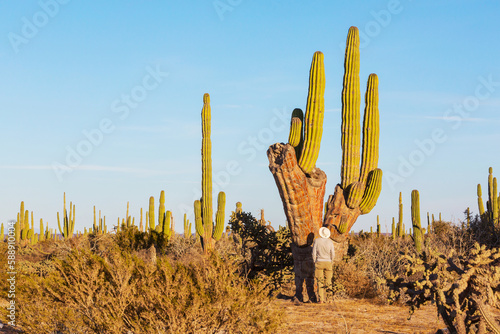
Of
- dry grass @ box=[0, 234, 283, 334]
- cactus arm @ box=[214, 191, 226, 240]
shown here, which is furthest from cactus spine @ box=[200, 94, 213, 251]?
dry grass @ box=[0, 234, 283, 334]

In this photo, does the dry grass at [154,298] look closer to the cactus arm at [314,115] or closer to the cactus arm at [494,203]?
the cactus arm at [314,115]

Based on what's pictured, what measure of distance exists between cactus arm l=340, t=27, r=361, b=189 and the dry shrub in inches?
250

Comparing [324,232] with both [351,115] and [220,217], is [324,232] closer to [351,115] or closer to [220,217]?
[351,115]

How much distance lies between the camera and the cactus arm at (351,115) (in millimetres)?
12141

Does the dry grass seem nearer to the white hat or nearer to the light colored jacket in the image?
the light colored jacket

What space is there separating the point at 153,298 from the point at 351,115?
7798 mm

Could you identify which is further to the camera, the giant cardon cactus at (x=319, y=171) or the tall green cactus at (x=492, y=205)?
the tall green cactus at (x=492, y=205)

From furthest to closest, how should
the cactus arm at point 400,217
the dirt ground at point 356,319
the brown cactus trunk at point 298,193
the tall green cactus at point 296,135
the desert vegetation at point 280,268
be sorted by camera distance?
the cactus arm at point 400,217 → the tall green cactus at point 296,135 → the brown cactus trunk at point 298,193 → the dirt ground at point 356,319 → the desert vegetation at point 280,268

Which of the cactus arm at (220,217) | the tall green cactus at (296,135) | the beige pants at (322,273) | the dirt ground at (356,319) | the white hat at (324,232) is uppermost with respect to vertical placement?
the tall green cactus at (296,135)

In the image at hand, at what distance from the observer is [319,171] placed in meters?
11.8

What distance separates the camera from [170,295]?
591 cm

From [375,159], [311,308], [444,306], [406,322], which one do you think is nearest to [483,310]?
[444,306]

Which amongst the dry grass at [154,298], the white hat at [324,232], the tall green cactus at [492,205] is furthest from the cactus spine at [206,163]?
the tall green cactus at [492,205]

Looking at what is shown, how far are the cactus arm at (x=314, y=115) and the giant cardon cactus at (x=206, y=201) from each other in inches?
238
